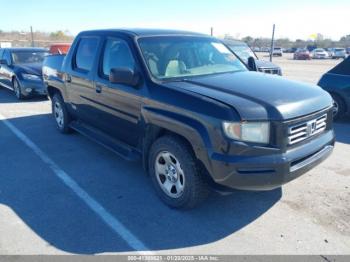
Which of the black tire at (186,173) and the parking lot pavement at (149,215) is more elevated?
the black tire at (186,173)

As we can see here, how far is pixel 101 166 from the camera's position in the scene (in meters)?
4.84

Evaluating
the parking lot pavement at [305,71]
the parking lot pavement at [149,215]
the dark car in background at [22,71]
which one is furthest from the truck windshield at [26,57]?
the parking lot pavement at [305,71]

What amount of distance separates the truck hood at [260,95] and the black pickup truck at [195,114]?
0.03ft

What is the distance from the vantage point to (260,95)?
3240mm

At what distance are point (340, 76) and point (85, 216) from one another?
20.5 ft

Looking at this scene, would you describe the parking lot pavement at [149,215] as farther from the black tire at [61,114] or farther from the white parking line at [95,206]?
the black tire at [61,114]

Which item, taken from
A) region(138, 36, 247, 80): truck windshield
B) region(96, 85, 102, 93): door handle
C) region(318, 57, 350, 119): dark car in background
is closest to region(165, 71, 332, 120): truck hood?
region(138, 36, 247, 80): truck windshield

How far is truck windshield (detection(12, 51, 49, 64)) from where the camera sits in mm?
10891

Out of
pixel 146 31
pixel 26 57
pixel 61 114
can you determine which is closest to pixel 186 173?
pixel 146 31

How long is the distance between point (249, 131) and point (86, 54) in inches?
129

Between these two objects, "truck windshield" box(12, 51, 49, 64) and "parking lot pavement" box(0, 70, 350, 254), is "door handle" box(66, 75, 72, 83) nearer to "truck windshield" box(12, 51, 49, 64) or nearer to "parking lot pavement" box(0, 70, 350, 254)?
"parking lot pavement" box(0, 70, 350, 254)

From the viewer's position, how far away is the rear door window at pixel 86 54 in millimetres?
4957

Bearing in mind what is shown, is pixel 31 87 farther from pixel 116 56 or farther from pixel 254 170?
pixel 254 170

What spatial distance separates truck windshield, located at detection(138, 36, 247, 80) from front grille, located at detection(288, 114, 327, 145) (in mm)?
1354
